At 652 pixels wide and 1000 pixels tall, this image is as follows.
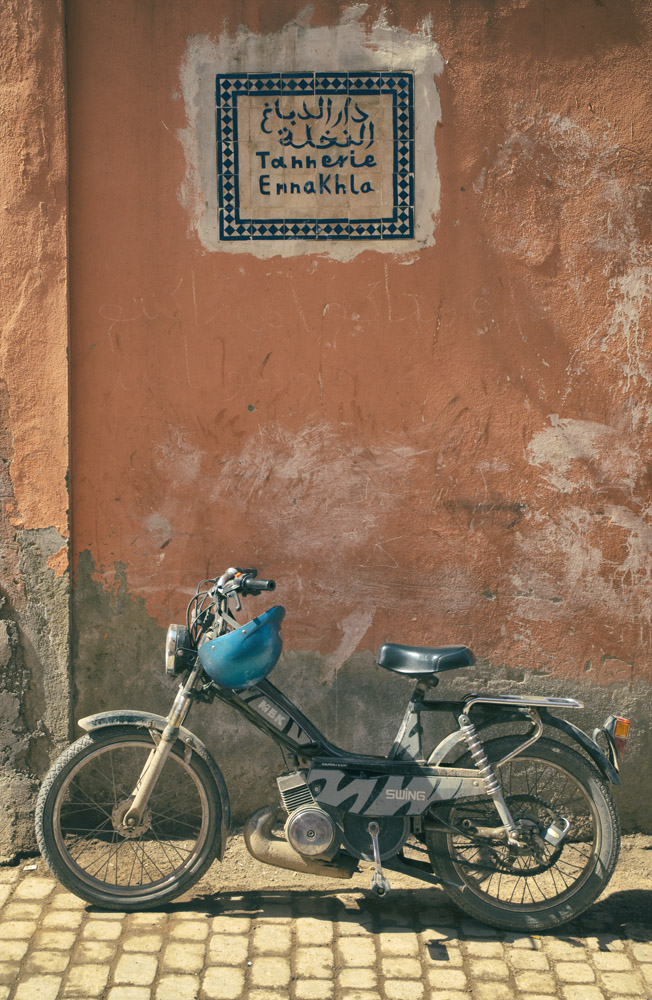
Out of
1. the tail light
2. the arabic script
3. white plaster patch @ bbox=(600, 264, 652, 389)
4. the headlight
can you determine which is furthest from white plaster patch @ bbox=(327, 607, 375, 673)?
the arabic script

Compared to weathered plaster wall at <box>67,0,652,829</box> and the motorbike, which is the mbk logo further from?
weathered plaster wall at <box>67,0,652,829</box>

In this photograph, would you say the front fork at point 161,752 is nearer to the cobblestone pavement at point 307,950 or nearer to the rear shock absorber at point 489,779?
the cobblestone pavement at point 307,950

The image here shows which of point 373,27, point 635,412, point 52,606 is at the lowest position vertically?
point 52,606

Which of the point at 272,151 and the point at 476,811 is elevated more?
the point at 272,151

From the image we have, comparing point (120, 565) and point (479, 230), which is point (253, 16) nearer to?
point (479, 230)

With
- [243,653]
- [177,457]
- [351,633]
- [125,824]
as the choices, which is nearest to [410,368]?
[177,457]

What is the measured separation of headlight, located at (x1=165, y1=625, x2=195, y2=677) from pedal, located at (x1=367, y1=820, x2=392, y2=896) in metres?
0.96

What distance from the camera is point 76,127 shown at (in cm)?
400

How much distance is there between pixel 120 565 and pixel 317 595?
90cm

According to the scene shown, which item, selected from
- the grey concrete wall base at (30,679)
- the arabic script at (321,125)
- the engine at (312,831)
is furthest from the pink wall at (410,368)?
the engine at (312,831)

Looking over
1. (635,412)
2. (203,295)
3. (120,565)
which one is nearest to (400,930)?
(120,565)

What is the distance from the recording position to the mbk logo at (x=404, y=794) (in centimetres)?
354

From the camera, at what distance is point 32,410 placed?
4000 mm

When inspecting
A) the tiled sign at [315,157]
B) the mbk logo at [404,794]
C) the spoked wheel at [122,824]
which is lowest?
the spoked wheel at [122,824]
